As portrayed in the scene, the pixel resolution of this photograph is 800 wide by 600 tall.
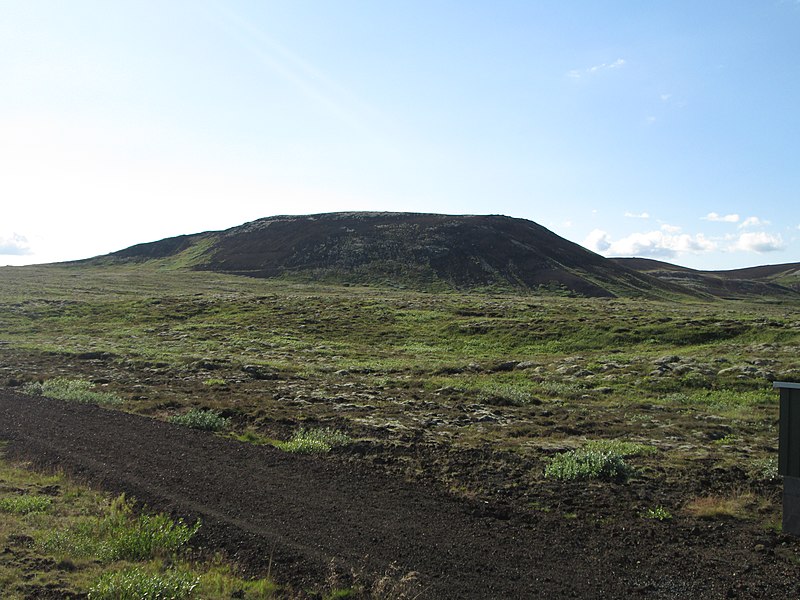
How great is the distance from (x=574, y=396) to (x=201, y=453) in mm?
16330

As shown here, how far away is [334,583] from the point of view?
8633 mm

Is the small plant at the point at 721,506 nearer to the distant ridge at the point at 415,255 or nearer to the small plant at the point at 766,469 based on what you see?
the small plant at the point at 766,469

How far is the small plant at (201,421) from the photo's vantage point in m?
18.8

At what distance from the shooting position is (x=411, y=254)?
13175 centimetres

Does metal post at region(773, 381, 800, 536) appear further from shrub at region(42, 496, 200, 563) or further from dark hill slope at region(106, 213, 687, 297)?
dark hill slope at region(106, 213, 687, 297)

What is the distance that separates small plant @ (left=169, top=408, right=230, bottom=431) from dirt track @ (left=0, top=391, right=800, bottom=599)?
3.36m

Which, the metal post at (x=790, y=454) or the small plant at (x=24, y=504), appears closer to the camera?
the metal post at (x=790, y=454)

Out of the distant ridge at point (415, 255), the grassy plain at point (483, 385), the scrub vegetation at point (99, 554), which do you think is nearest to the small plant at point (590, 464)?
the grassy plain at point (483, 385)

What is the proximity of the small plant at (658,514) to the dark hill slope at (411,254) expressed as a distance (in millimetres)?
100918

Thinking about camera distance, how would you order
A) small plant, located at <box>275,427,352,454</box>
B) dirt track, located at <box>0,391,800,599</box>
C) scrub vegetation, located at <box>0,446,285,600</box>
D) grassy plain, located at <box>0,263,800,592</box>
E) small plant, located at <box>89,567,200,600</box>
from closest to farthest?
small plant, located at <box>89,567,200,600</box>, scrub vegetation, located at <box>0,446,285,600</box>, dirt track, located at <box>0,391,800,599</box>, grassy plain, located at <box>0,263,800,592</box>, small plant, located at <box>275,427,352,454</box>

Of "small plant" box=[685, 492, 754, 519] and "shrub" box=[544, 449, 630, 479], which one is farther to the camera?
"shrub" box=[544, 449, 630, 479]

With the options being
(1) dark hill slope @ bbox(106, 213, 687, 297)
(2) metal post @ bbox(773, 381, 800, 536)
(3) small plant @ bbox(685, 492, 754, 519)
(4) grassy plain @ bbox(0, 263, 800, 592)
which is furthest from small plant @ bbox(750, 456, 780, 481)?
(1) dark hill slope @ bbox(106, 213, 687, 297)

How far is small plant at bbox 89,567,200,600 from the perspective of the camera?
778 centimetres

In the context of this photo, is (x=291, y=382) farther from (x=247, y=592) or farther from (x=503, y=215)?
(x=503, y=215)
